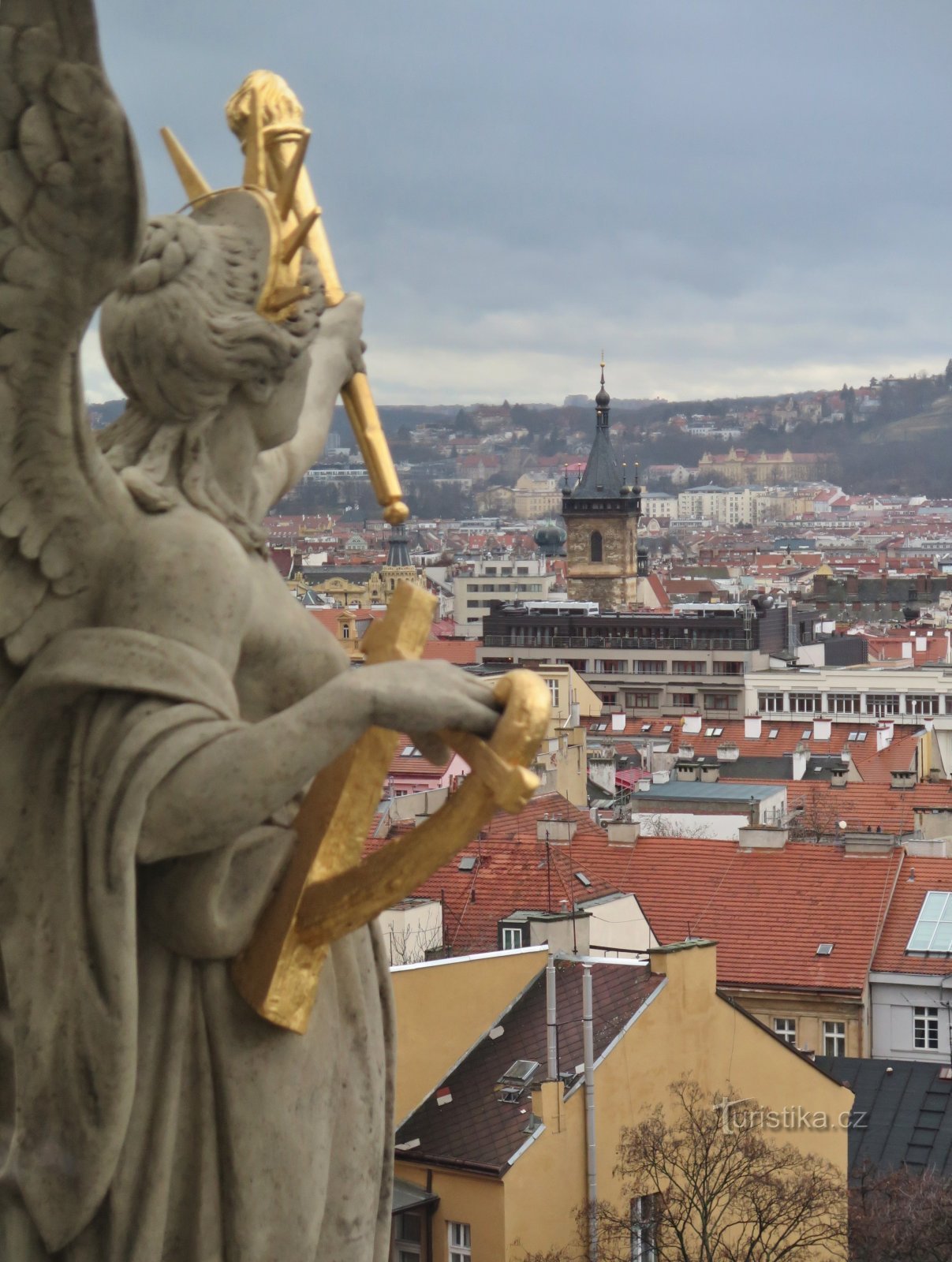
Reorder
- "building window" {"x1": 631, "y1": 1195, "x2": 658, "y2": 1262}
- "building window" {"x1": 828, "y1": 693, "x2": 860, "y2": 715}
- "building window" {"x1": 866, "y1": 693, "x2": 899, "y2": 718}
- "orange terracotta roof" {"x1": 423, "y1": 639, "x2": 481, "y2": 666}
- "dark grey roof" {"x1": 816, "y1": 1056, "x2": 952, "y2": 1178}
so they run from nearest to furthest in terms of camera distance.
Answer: "building window" {"x1": 631, "y1": 1195, "x2": 658, "y2": 1262}, "dark grey roof" {"x1": 816, "y1": 1056, "x2": 952, "y2": 1178}, "building window" {"x1": 866, "y1": 693, "x2": 899, "y2": 718}, "building window" {"x1": 828, "y1": 693, "x2": 860, "y2": 715}, "orange terracotta roof" {"x1": 423, "y1": 639, "x2": 481, "y2": 666}

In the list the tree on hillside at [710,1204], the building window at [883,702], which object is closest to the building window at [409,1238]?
the tree on hillside at [710,1204]

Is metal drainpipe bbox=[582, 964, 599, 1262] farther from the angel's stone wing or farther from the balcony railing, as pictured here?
the balcony railing

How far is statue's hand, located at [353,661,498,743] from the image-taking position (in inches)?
168

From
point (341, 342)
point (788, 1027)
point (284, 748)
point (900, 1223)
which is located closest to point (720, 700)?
point (788, 1027)

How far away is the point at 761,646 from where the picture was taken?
331 feet

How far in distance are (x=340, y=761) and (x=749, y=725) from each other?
203 ft

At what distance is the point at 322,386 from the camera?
5.17m

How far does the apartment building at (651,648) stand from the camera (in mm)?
98250

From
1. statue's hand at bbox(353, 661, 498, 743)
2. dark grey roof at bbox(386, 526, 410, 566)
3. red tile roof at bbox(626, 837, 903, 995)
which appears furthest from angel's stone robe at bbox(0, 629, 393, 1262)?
dark grey roof at bbox(386, 526, 410, 566)

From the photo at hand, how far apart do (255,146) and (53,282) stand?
4.00 feet

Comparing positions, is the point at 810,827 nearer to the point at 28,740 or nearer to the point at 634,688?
the point at 28,740

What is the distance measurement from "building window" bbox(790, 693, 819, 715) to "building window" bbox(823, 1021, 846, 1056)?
2087 inches

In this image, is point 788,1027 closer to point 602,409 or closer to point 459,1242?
point 459,1242

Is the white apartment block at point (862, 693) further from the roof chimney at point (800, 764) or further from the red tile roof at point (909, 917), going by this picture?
the red tile roof at point (909, 917)
